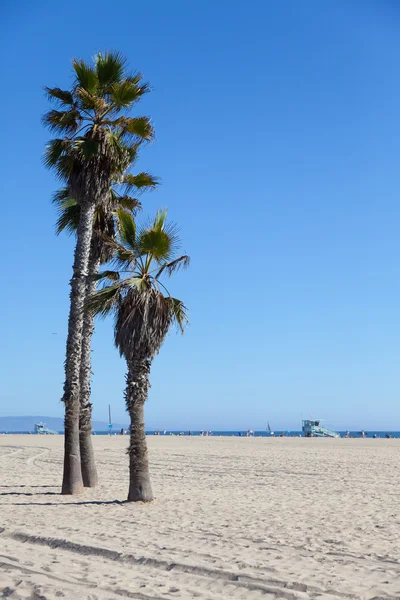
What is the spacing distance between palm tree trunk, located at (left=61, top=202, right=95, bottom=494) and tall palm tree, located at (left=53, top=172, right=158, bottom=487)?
0.40m

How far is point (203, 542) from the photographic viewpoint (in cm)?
912

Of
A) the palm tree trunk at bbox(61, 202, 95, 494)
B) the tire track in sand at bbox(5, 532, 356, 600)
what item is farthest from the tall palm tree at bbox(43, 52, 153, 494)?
the tire track in sand at bbox(5, 532, 356, 600)

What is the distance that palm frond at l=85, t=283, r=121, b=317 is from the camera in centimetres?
1334

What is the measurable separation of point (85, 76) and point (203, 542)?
11.3 metres

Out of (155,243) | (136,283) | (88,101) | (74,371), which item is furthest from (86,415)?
(88,101)

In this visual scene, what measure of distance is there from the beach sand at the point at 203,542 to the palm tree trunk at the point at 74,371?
1.96 ft

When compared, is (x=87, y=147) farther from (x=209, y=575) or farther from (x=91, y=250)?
(x=209, y=575)

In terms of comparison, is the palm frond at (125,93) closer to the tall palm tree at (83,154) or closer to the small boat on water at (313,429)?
the tall palm tree at (83,154)

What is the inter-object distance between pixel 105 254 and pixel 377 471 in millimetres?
13463

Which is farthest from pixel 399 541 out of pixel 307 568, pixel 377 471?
pixel 377 471

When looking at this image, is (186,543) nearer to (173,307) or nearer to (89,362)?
(173,307)

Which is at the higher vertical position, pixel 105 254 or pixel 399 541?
pixel 105 254

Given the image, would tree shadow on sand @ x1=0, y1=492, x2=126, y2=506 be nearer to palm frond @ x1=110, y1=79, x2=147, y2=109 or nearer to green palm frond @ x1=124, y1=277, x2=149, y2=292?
green palm frond @ x1=124, y1=277, x2=149, y2=292

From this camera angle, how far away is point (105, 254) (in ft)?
57.0
